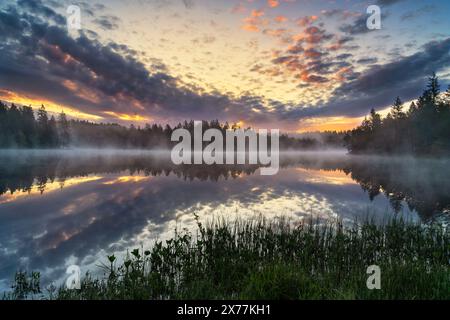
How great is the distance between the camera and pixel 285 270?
8.88 metres

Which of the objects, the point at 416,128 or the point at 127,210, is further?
the point at 416,128

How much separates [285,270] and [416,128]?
10286cm

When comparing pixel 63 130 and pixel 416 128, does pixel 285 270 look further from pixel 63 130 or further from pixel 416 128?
pixel 63 130

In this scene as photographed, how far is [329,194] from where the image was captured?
36094 mm

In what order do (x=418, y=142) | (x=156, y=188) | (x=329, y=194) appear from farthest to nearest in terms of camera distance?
(x=418, y=142)
(x=156, y=188)
(x=329, y=194)

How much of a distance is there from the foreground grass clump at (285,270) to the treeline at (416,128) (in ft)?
282

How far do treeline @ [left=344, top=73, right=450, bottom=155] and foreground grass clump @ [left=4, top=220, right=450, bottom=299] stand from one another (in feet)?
282

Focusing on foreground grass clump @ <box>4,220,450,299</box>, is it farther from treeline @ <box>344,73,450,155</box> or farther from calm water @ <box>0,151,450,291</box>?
treeline @ <box>344,73,450,155</box>

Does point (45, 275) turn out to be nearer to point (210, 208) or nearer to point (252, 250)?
point (252, 250)

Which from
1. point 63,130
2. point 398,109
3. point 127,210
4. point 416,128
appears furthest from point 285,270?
point 63,130
